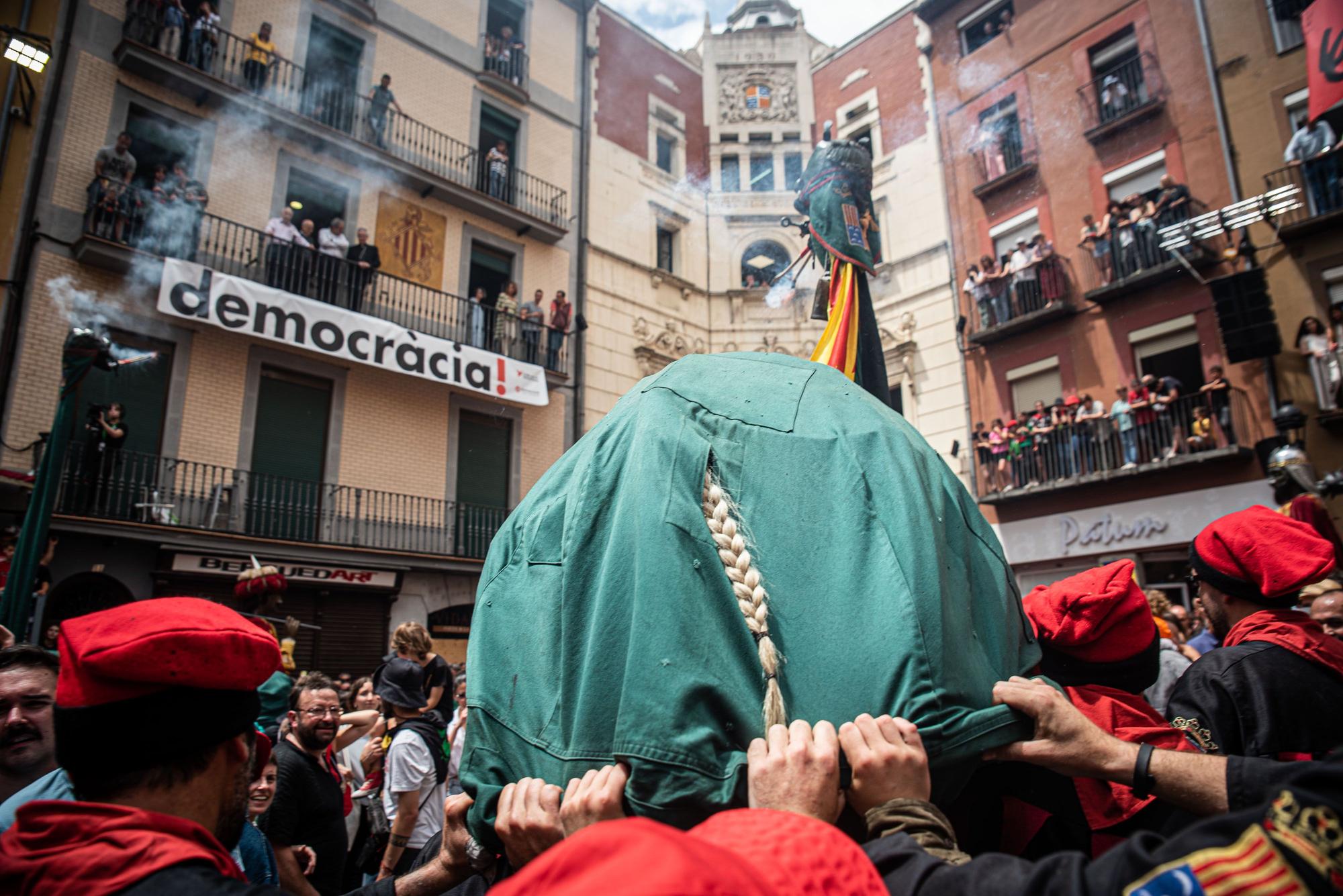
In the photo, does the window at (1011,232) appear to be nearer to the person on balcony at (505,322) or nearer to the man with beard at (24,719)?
the person on balcony at (505,322)

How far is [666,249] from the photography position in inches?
790

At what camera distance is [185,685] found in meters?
1.66

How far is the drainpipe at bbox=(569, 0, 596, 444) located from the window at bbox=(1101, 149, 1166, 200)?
34.3ft

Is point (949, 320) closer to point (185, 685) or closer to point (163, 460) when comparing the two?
point (163, 460)

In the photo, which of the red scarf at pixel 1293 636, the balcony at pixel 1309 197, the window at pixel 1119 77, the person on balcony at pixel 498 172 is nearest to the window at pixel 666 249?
the person on balcony at pixel 498 172

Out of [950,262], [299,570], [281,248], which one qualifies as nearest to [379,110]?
[281,248]

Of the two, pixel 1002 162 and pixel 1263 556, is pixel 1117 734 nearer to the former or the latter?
pixel 1263 556

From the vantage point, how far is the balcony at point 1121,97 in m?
15.5

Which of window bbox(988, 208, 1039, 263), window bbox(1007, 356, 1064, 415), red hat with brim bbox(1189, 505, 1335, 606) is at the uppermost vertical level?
window bbox(988, 208, 1039, 263)

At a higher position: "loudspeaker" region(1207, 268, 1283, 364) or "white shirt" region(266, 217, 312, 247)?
"white shirt" region(266, 217, 312, 247)

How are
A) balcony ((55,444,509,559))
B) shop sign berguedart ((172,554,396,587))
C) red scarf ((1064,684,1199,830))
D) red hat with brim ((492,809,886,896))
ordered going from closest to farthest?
red hat with brim ((492,809,886,896)) < red scarf ((1064,684,1199,830)) < balcony ((55,444,509,559)) < shop sign berguedart ((172,554,396,587))

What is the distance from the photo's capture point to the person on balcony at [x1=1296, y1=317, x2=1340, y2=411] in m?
12.5

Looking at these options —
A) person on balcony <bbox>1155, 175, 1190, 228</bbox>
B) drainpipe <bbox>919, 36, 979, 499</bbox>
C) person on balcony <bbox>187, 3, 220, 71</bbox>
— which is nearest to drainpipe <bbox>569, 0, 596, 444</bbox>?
person on balcony <bbox>187, 3, 220, 71</bbox>

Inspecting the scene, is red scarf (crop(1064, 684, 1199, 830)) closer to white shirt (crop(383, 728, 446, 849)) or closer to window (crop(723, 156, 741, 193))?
white shirt (crop(383, 728, 446, 849))
